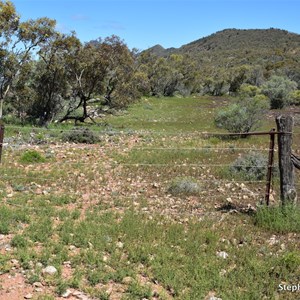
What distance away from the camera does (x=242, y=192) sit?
967cm

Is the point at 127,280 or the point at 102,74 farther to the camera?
the point at 102,74

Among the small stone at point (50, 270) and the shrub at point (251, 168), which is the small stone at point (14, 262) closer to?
the small stone at point (50, 270)

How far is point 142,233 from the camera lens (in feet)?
22.4

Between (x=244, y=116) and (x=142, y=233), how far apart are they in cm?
1355

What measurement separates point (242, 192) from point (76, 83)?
1421 cm

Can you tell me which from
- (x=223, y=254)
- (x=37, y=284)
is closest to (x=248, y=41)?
(x=223, y=254)

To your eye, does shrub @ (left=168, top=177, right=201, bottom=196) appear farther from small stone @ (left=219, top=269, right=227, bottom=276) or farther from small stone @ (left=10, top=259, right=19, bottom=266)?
small stone @ (left=10, top=259, right=19, bottom=266)

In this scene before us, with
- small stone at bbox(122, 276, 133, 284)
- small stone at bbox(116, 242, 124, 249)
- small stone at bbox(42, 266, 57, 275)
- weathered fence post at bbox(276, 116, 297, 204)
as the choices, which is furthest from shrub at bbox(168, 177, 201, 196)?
small stone at bbox(42, 266, 57, 275)

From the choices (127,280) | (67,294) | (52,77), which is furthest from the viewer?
(52,77)

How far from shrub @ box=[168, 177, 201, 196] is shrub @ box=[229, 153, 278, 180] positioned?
70.6 inches

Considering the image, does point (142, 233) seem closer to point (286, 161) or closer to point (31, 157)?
point (286, 161)

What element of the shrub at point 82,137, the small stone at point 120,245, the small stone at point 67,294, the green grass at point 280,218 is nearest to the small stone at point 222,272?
the small stone at point 120,245

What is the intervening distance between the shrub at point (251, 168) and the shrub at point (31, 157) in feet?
18.2

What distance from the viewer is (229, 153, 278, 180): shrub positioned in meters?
10.8
